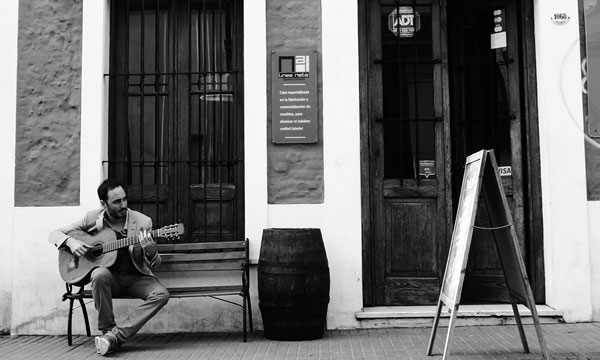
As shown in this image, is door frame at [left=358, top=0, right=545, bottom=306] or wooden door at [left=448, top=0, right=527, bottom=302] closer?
door frame at [left=358, top=0, right=545, bottom=306]

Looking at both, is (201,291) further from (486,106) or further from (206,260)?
(486,106)

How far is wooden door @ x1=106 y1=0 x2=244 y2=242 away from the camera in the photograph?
21.8ft

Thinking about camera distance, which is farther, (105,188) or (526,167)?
(526,167)

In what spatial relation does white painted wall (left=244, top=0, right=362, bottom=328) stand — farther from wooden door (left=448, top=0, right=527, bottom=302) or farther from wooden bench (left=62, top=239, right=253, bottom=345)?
wooden door (left=448, top=0, right=527, bottom=302)

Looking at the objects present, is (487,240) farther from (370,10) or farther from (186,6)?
(186,6)

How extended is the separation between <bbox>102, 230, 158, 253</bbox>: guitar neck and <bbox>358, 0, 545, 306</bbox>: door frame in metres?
2.16

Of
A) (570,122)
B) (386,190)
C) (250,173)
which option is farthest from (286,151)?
(570,122)

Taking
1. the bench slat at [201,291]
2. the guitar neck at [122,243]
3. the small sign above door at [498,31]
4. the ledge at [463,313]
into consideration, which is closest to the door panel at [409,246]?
the ledge at [463,313]

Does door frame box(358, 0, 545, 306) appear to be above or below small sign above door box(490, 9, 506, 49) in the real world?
below

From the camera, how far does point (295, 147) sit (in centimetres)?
643

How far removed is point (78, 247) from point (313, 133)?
2373 mm

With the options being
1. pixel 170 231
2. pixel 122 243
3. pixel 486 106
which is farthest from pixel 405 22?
pixel 122 243

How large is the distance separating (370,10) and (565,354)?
12.3 feet

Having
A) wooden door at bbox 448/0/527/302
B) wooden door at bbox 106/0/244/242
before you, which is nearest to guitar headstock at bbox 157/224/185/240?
wooden door at bbox 106/0/244/242
